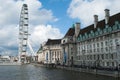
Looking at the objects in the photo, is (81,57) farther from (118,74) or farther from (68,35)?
(118,74)

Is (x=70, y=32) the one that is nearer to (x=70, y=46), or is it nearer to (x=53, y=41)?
(x=70, y=46)

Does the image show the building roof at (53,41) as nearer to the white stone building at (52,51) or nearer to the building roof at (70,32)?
the white stone building at (52,51)

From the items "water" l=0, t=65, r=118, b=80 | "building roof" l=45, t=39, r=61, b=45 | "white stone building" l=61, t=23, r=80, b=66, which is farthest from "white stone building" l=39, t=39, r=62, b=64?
"water" l=0, t=65, r=118, b=80

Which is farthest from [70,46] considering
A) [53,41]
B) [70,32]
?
[53,41]

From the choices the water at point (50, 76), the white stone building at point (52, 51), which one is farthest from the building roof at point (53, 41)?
the water at point (50, 76)

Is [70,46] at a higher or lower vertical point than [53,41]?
lower

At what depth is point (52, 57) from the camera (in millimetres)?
179000

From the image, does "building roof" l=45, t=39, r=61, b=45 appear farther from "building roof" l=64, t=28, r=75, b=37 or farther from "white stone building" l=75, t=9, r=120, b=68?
"white stone building" l=75, t=9, r=120, b=68

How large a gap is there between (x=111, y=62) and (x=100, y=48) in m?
9.14

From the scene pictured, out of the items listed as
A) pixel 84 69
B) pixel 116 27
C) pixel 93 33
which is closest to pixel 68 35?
pixel 93 33

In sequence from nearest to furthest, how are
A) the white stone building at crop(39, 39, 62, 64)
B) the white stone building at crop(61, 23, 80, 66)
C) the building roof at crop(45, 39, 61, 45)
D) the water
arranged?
the water → the white stone building at crop(61, 23, 80, 66) → the white stone building at crop(39, 39, 62, 64) → the building roof at crop(45, 39, 61, 45)

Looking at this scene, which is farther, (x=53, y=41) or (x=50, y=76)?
(x=53, y=41)

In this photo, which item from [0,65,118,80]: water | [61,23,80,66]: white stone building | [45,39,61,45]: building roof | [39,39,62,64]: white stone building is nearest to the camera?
[0,65,118,80]: water

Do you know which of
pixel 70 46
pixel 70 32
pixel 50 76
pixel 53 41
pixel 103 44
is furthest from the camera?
pixel 53 41
